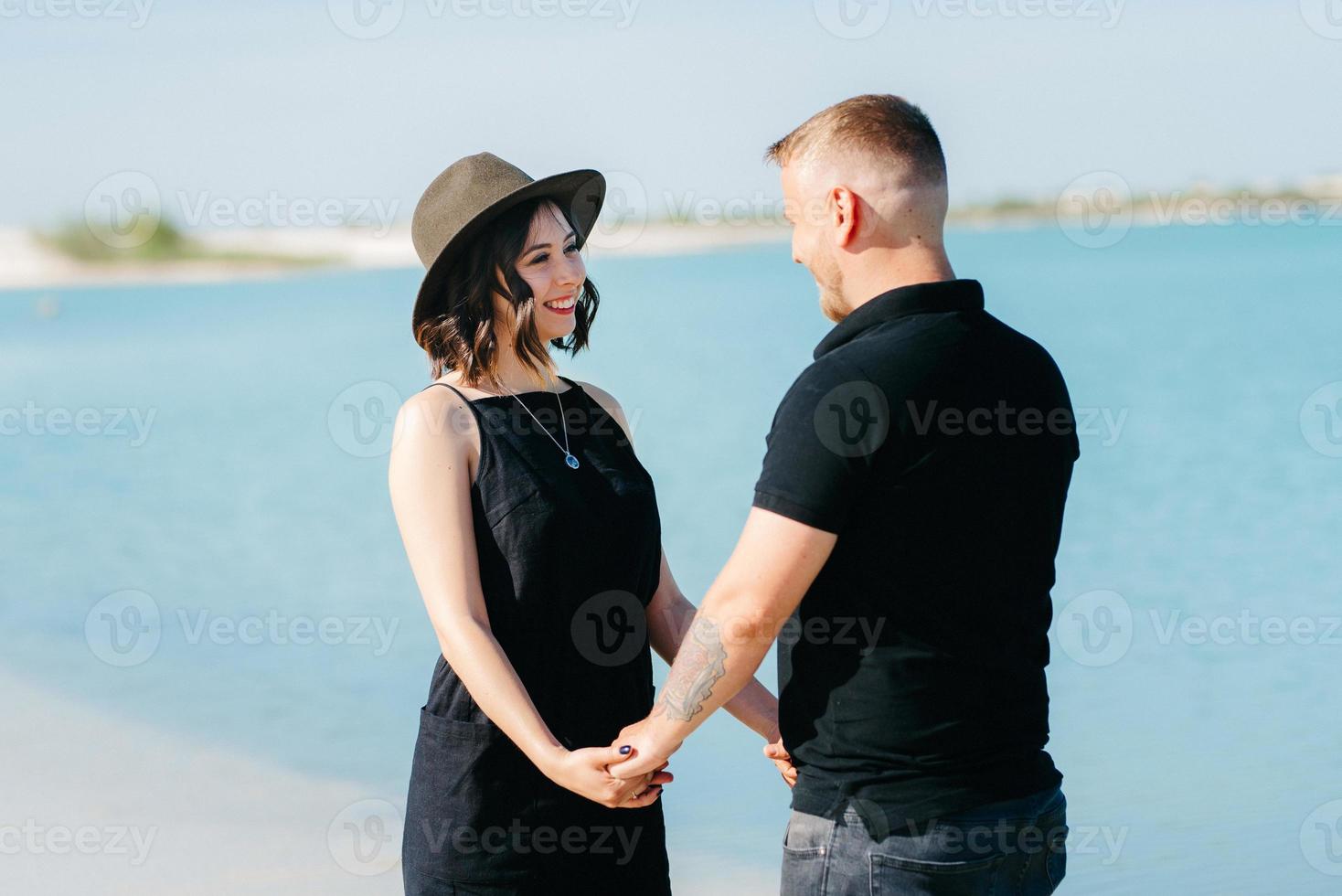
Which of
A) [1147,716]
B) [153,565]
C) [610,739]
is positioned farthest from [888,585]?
[153,565]

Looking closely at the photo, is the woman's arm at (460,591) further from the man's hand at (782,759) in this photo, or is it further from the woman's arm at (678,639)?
the woman's arm at (678,639)

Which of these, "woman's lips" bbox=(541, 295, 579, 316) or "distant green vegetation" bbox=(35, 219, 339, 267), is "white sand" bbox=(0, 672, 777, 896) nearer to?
"woman's lips" bbox=(541, 295, 579, 316)

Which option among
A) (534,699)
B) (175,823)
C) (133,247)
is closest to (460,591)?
(534,699)

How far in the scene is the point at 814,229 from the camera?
1826 mm

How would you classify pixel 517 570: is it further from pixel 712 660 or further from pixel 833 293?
pixel 833 293

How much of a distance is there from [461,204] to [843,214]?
74 centimetres

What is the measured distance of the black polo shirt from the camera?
1.67 metres

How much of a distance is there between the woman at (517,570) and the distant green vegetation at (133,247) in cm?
3657

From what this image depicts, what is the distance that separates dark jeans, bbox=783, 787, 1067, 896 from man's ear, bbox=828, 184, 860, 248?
0.73 meters

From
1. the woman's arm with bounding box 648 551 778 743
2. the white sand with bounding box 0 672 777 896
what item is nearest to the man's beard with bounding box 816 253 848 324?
the woman's arm with bounding box 648 551 778 743

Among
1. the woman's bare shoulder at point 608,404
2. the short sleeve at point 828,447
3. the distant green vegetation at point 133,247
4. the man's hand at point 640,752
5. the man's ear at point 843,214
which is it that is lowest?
the man's hand at point 640,752

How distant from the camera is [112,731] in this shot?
5.27 m

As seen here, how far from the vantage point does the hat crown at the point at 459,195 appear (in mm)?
2238

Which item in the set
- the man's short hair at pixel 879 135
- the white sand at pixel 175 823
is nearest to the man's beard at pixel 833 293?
the man's short hair at pixel 879 135
